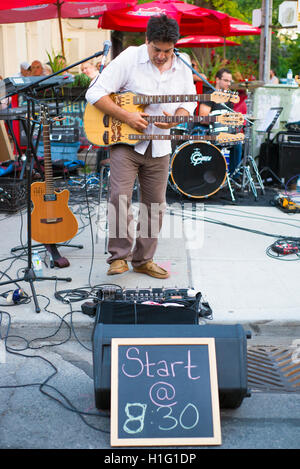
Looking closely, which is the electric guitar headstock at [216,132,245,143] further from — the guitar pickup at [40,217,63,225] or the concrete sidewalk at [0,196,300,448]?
the guitar pickup at [40,217,63,225]

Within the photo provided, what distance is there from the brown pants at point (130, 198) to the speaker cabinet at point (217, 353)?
1898 millimetres

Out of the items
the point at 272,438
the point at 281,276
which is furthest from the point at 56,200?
the point at 272,438

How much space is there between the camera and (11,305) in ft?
12.8

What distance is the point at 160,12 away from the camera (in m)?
10.2

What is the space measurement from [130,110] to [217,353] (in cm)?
226

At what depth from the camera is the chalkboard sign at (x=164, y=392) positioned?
232cm

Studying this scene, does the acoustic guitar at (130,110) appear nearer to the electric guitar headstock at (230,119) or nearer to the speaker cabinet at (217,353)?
the electric guitar headstock at (230,119)

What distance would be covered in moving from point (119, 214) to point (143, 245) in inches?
13.9

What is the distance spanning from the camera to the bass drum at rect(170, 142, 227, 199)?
7598 mm

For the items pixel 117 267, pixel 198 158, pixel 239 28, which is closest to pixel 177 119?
pixel 117 267

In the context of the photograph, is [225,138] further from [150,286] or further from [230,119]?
[150,286]

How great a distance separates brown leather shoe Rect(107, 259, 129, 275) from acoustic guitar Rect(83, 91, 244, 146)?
1.04m

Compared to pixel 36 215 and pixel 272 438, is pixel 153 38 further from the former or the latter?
pixel 272 438

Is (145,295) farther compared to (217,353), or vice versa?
(145,295)
